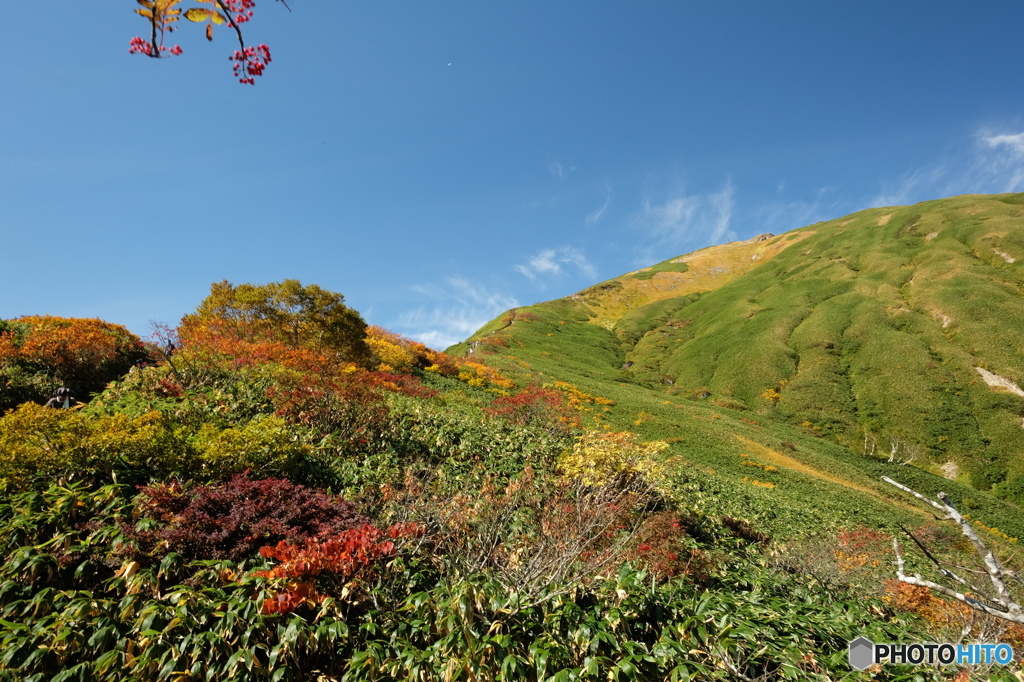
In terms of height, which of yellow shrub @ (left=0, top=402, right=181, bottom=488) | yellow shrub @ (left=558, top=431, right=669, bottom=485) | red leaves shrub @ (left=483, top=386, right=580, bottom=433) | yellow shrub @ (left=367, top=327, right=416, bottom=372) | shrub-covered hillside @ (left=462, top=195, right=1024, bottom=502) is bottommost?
yellow shrub @ (left=0, top=402, right=181, bottom=488)

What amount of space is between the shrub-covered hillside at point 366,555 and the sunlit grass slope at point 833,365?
839 cm

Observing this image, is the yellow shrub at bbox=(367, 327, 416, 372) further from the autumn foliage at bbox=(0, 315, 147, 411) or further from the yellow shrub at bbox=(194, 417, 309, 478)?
the yellow shrub at bbox=(194, 417, 309, 478)

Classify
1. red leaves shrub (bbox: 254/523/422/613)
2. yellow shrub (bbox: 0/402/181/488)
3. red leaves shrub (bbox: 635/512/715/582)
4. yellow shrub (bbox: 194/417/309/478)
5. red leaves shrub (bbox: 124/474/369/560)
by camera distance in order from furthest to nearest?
red leaves shrub (bbox: 635/512/715/582) → yellow shrub (bbox: 194/417/309/478) → yellow shrub (bbox: 0/402/181/488) → red leaves shrub (bbox: 124/474/369/560) → red leaves shrub (bbox: 254/523/422/613)

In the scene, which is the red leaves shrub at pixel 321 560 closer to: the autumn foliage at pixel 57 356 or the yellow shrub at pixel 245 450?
the yellow shrub at pixel 245 450

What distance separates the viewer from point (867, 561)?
46.4 feet

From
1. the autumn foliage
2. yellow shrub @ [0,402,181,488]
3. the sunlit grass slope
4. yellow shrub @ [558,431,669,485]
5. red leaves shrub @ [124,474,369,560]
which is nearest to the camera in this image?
red leaves shrub @ [124,474,369,560]

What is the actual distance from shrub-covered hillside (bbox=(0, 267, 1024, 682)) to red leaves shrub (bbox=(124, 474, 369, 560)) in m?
0.04

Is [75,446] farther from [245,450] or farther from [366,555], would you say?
[366,555]

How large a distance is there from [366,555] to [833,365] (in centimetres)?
7919

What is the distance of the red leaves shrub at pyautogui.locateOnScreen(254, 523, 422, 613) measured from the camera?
571 cm

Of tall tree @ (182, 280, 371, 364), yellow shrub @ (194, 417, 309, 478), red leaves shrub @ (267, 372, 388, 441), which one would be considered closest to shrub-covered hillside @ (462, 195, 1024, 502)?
tall tree @ (182, 280, 371, 364)

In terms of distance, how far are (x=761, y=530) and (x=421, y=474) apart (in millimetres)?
13663

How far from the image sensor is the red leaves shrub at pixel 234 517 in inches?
262

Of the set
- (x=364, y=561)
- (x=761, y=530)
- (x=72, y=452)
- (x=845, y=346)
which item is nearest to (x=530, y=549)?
(x=364, y=561)
